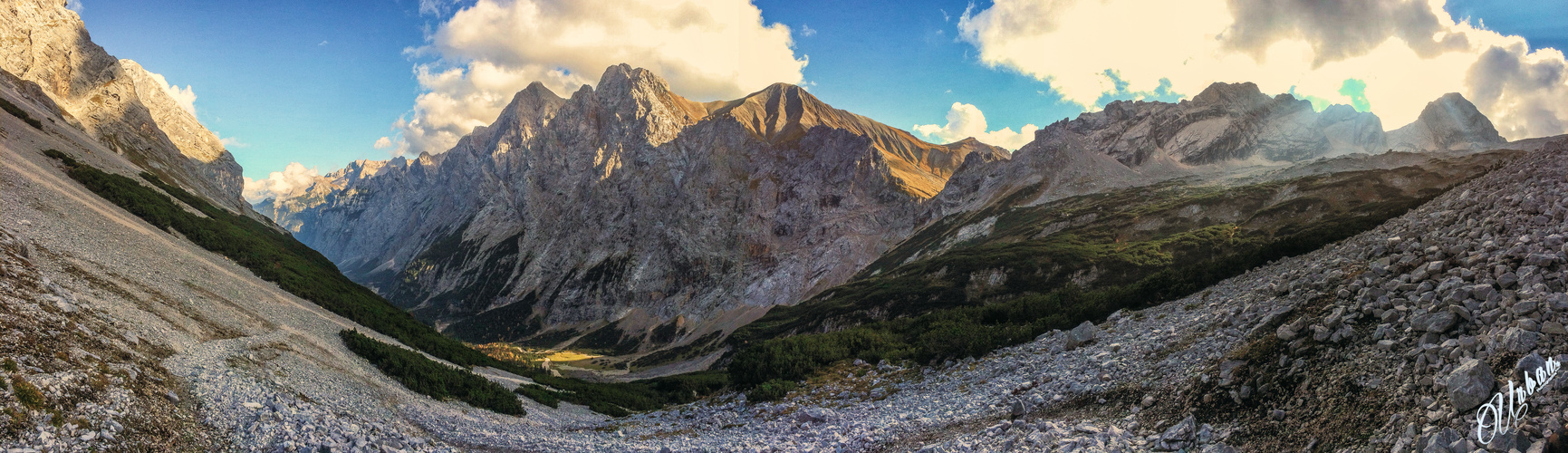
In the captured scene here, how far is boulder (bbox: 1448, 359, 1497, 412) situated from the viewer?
8508mm

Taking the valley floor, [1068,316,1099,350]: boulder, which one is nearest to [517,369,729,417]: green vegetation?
the valley floor

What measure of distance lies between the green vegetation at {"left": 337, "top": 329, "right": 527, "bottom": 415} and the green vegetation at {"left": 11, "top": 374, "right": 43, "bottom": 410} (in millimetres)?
16944

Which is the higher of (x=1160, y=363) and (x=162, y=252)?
(x=162, y=252)

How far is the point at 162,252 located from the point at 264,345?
17.4 meters

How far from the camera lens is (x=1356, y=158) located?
135 m

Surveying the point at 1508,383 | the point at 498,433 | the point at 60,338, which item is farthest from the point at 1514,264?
the point at 60,338

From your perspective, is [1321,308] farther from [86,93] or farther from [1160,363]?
[86,93]

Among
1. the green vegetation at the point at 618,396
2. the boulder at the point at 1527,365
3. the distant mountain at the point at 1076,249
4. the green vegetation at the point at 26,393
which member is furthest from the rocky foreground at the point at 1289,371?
the green vegetation at the point at 26,393

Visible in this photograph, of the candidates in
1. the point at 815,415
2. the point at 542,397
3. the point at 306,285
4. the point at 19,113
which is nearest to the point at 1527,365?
the point at 815,415

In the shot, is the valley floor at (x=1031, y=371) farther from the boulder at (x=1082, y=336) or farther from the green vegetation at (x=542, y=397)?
the green vegetation at (x=542, y=397)

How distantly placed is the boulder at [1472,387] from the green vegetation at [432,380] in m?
33.5

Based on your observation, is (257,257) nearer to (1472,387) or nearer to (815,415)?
(815,415)

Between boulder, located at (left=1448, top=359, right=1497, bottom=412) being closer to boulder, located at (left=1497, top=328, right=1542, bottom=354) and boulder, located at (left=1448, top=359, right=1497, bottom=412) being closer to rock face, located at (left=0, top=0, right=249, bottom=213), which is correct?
boulder, located at (left=1497, top=328, right=1542, bottom=354)

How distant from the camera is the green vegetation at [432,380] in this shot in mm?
29547
